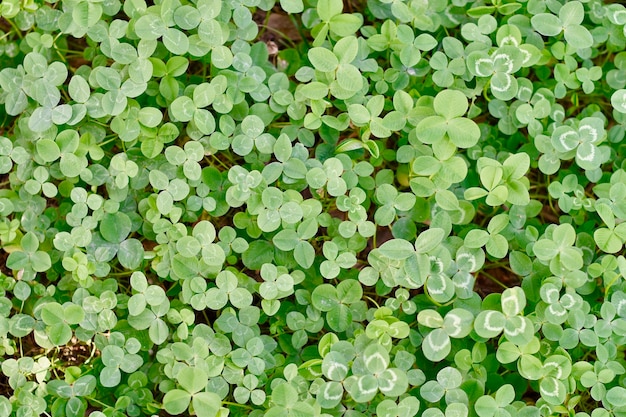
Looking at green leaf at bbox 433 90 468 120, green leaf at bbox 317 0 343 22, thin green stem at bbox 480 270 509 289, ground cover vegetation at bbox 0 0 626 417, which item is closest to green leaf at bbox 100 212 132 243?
ground cover vegetation at bbox 0 0 626 417

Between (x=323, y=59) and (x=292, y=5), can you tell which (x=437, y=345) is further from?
(x=292, y=5)

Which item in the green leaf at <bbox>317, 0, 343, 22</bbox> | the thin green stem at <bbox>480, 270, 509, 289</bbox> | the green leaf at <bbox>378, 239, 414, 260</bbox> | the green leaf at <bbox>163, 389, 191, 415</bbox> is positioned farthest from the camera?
the thin green stem at <bbox>480, 270, 509, 289</bbox>

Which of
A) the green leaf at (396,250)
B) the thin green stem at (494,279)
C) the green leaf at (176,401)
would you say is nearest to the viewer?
the green leaf at (176,401)

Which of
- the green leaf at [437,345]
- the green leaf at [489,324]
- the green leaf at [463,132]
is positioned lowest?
the green leaf at [437,345]

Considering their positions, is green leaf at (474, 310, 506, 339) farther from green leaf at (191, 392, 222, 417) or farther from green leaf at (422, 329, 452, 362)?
green leaf at (191, 392, 222, 417)

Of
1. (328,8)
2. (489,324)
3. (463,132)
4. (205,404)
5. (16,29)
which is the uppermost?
(328,8)

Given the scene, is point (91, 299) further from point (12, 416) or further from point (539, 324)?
point (539, 324)

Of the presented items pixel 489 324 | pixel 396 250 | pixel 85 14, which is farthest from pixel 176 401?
pixel 85 14

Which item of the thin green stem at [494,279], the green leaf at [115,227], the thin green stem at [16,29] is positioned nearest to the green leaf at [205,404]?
the green leaf at [115,227]

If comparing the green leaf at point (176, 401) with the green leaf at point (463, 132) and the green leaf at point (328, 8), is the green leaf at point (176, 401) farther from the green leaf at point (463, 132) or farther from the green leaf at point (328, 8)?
the green leaf at point (328, 8)
